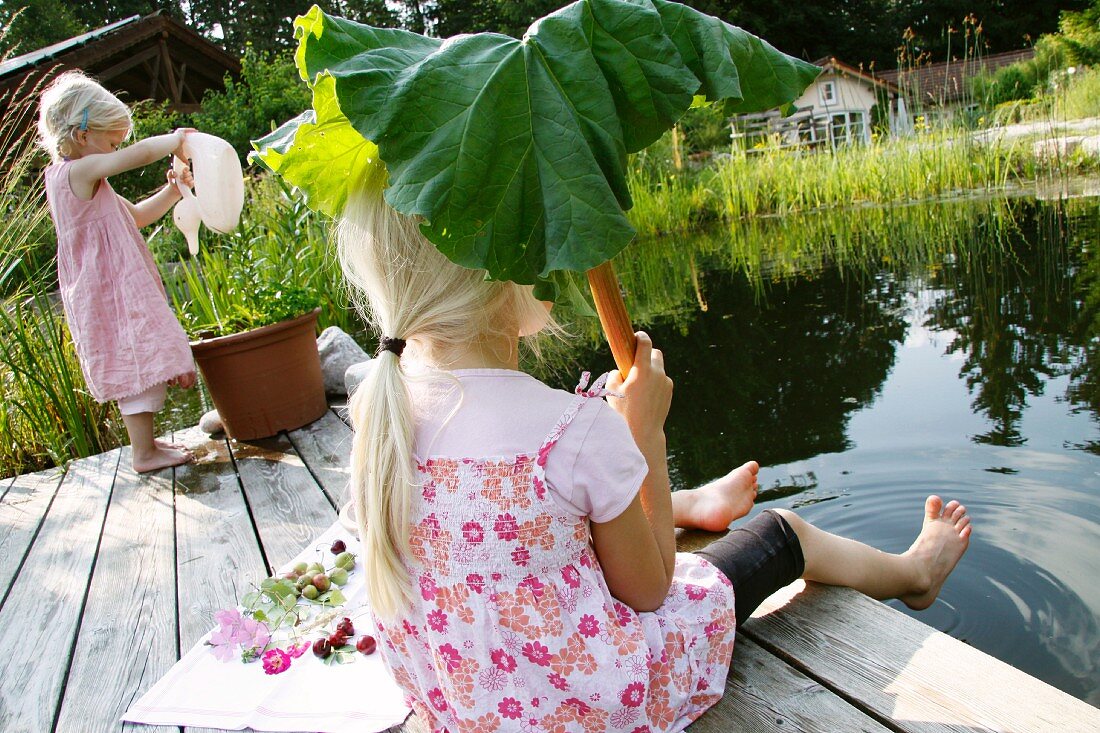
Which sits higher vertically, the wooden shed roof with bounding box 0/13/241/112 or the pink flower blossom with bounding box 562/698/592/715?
the wooden shed roof with bounding box 0/13/241/112

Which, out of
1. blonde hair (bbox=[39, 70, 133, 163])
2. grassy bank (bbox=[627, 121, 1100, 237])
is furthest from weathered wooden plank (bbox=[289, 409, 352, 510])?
grassy bank (bbox=[627, 121, 1100, 237])

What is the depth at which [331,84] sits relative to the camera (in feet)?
3.49

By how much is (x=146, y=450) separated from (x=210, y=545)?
1002mm

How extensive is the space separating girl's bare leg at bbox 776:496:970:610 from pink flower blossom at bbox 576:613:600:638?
594mm

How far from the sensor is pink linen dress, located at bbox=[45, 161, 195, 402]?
Answer: 119 inches

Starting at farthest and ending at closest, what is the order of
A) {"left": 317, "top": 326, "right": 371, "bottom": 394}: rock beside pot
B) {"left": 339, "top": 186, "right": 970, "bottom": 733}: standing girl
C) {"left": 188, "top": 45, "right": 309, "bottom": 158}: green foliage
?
1. {"left": 188, "top": 45, "right": 309, "bottom": 158}: green foliage
2. {"left": 317, "top": 326, "right": 371, "bottom": 394}: rock beside pot
3. {"left": 339, "top": 186, "right": 970, "bottom": 733}: standing girl

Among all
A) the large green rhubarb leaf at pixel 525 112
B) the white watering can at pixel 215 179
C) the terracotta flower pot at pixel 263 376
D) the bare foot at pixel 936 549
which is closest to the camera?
the large green rhubarb leaf at pixel 525 112

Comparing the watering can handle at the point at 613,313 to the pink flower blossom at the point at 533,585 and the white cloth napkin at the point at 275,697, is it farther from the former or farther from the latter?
the white cloth napkin at the point at 275,697

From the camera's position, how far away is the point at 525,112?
945 mm

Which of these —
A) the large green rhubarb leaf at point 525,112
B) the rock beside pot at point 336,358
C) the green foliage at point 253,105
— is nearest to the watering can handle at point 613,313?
the large green rhubarb leaf at point 525,112

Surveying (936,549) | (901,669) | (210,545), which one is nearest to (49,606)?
(210,545)

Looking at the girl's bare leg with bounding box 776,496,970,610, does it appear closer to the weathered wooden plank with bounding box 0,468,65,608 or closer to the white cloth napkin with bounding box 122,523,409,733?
the white cloth napkin with bounding box 122,523,409,733

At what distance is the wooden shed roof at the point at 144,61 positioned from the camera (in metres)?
12.1

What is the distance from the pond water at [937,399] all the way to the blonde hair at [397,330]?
141 centimetres
